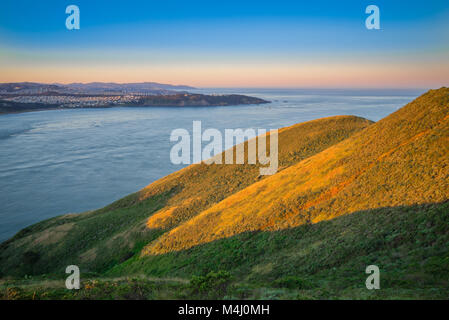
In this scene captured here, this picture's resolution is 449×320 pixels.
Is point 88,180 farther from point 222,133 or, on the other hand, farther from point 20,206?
point 222,133

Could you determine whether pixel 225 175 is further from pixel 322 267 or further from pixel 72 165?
pixel 72 165

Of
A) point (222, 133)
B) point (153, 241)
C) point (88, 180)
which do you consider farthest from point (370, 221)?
point (222, 133)

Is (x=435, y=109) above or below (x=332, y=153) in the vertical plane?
above
